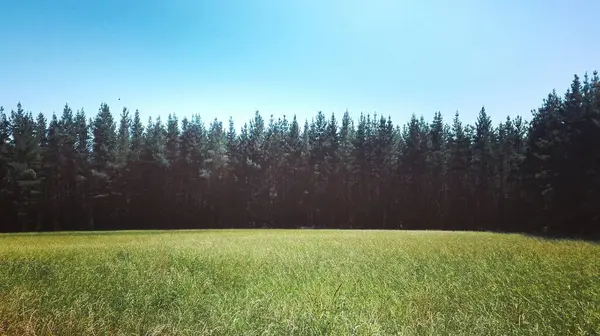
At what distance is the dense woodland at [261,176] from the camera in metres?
66.8

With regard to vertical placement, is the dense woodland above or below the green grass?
above

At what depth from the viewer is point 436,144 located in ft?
241

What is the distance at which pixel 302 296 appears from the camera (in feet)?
38.6

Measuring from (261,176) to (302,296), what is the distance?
6652cm

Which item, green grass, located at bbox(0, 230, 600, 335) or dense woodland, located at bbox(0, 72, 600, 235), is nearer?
green grass, located at bbox(0, 230, 600, 335)

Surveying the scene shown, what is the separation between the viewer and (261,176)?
7794 cm

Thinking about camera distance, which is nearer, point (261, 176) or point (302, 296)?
point (302, 296)

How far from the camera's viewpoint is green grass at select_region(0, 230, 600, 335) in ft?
31.8

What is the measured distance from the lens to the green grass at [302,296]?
9.68 meters

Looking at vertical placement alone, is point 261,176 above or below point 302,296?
above

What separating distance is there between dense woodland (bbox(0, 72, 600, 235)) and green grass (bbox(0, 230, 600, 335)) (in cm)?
4746

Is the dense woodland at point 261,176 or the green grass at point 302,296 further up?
the dense woodland at point 261,176

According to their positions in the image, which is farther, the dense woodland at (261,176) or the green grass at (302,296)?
the dense woodland at (261,176)

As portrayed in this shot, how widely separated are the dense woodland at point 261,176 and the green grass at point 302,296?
1868 inches
